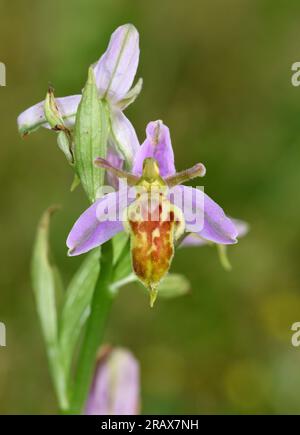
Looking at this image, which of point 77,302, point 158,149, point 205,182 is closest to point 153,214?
point 158,149

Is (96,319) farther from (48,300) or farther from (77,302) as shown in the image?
(48,300)

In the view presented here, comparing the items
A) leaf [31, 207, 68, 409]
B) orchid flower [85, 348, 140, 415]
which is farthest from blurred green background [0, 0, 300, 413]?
leaf [31, 207, 68, 409]

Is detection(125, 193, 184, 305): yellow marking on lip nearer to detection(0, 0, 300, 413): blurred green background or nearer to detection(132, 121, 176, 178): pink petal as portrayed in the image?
detection(132, 121, 176, 178): pink petal

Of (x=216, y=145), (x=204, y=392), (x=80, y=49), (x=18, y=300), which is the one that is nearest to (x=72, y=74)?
(x=80, y=49)
